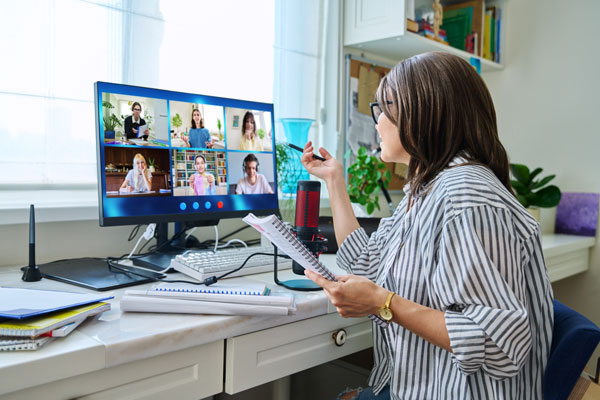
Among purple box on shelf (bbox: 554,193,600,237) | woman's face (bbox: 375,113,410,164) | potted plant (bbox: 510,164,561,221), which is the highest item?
woman's face (bbox: 375,113,410,164)

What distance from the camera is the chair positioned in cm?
79

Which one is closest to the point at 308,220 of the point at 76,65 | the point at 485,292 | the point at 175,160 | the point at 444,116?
the point at 175,160

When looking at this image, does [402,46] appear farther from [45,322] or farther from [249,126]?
[45,322]

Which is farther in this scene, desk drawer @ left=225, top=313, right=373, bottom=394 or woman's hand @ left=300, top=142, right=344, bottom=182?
woman's hand @ left=300, top=142, right=344, bottom=182

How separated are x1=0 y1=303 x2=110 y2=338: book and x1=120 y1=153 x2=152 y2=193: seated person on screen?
425 millimetres

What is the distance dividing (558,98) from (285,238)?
2101 mm

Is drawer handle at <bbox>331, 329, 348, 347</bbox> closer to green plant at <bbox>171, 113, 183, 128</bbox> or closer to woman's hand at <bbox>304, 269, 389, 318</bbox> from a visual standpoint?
woman's hand at <bbox>304, 269, 389, 318</bbox>

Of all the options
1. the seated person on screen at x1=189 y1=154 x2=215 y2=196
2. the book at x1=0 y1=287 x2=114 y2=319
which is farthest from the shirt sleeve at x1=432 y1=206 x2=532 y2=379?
the seated person on screen at x1=189 y1=154 x2=215 y2=196

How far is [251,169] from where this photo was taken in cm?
149

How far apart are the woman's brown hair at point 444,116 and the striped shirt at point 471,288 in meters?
0.04

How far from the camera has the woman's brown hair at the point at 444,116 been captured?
3.06 ft

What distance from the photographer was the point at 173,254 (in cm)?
137

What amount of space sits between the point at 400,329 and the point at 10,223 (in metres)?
0.99

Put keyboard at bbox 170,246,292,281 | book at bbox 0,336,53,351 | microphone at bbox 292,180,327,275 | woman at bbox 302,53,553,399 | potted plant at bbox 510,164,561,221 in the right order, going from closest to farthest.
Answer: book at bbox 0,336,53,351 < woman at bbox 302,53,553,399 < keyboard at bbox 170,246,292,281 < microphone at bbox 292,180,327,275 < potted plant at bbox 510,164,561,221
